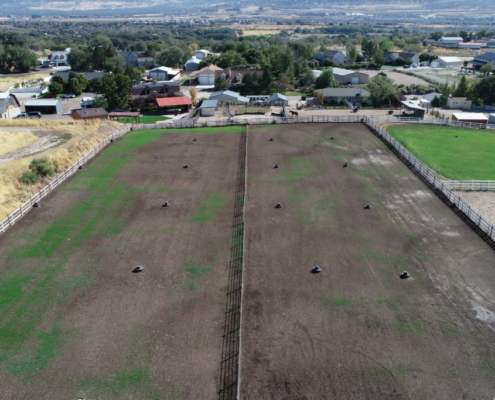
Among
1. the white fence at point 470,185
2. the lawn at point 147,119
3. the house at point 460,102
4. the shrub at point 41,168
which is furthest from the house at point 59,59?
the white fence at point 470,185

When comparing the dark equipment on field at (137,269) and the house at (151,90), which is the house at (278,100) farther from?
the dark equipment on field at (137,269)

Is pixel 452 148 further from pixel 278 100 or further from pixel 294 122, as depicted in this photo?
pixel 278 100

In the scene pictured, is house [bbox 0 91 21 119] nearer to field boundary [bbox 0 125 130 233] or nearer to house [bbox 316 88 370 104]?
field boundary [bbox 0 125 130 233]

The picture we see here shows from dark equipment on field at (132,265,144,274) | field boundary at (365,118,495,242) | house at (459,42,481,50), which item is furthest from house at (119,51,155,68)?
house at (459,42,481,50)

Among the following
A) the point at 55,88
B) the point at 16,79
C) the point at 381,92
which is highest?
the point at 381,92

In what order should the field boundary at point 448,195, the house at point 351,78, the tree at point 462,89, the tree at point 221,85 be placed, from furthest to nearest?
the house at point 351,78 → the tree at point 221,85 → the tree at point 462,89 → the field boundary at point 448,195

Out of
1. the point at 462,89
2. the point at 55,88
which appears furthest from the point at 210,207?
the point at 55,88
